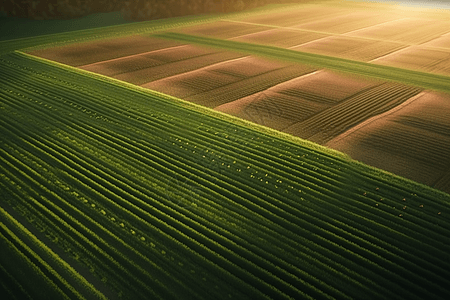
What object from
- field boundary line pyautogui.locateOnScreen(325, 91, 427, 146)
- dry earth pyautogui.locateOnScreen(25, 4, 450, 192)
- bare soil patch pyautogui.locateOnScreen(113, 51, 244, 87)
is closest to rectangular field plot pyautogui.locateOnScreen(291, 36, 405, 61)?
dry earth pyautogui.locateOnScreen(25, 4, 450, 192)

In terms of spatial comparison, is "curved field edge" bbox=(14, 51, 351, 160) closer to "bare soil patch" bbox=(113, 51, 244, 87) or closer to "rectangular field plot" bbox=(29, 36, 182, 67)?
"bare soil patch" bbox=(113, 51, 244, 87)

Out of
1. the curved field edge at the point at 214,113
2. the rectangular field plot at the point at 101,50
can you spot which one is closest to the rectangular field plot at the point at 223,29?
the rectangular field plot at the point at 101,50

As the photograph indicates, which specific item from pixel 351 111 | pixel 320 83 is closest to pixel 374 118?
pixel 351 111

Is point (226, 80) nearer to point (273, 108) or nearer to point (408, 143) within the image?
point (273, 108)

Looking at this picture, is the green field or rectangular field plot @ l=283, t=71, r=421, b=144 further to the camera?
rectangular field plot @ l=283, t=71, r=421, b=144

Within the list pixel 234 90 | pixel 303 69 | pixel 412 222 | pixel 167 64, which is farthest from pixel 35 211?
pixel 303 69

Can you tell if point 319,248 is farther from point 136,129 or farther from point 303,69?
point 303,69
